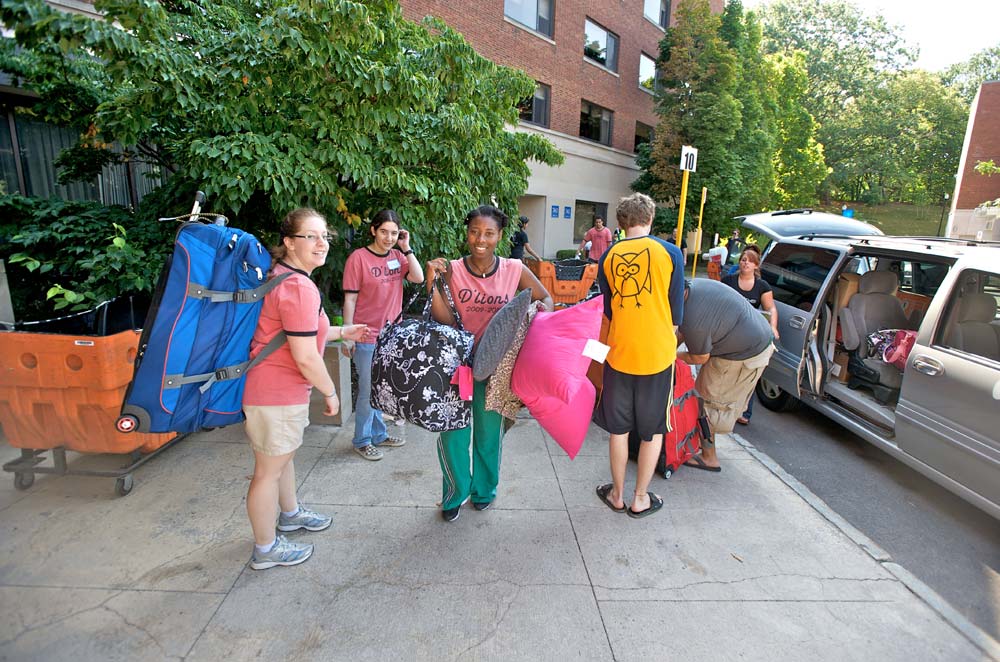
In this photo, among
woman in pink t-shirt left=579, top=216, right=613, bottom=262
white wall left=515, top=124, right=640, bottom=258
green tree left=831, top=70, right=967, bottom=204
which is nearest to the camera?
woman in pink t-shirt left=579, top=216, right=613, bottom=262

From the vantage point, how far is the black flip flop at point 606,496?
3.42 metres

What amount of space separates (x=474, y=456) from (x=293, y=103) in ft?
11.0

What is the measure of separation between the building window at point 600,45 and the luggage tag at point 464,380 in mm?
18853

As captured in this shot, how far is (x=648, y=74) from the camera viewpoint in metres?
21.9

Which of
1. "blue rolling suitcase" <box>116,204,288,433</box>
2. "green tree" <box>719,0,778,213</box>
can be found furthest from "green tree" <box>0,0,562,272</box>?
"green tree" <box>719,0,778,213</box>

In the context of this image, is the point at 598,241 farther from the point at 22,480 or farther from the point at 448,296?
the point at 22,480

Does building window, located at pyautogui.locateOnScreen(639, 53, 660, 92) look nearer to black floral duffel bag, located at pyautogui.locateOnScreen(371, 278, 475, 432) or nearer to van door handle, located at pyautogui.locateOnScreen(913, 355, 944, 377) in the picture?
van door handle, located at pyautogui.locateOnScreen(913, 355, 944, 377)

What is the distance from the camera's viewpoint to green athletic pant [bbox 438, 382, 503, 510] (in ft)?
9.92

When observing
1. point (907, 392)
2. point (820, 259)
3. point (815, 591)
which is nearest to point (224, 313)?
point (815, 591)

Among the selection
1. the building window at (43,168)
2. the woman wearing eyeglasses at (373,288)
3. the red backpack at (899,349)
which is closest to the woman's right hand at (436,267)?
the woman wearing eyeglasses at (373,288)

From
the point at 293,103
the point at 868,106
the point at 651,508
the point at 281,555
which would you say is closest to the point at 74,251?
the point at 293,103

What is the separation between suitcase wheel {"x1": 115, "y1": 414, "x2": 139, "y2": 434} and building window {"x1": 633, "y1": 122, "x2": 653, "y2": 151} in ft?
72.0

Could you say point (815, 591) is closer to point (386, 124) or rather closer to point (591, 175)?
point (386, 124)

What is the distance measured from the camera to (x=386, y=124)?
4781mm
